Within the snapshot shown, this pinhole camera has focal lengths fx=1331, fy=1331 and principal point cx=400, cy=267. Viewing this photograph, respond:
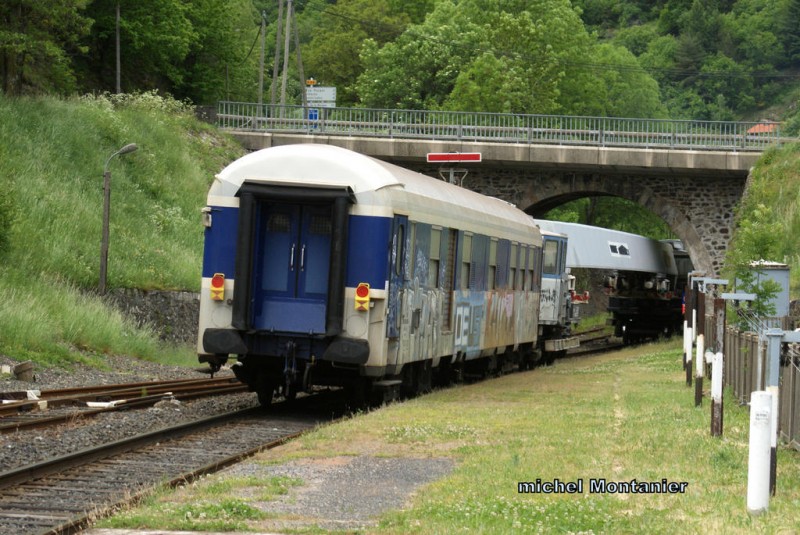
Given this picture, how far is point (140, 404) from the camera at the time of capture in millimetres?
16672

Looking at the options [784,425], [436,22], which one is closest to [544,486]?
[784,425]

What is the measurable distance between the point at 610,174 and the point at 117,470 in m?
39.1

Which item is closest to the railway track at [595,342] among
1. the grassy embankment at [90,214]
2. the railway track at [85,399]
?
the grassy embankment at [90,214]

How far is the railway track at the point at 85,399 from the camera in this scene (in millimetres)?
14345

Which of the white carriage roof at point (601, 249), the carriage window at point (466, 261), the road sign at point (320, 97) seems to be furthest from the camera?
the road sign at point (320, 97)

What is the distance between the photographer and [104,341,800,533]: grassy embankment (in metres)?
8.20

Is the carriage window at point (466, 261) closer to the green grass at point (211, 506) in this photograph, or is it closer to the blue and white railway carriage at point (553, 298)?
the blue and white railway carriage at point (553, 298)

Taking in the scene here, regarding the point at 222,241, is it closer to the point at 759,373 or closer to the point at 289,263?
the point at 289,263

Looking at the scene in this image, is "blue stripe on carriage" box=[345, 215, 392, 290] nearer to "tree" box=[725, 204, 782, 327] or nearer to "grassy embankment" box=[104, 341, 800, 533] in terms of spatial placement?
"grassy embankment" box=[104, 341, 800, 533]

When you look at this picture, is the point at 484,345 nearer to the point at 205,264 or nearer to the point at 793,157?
the point at 205,264

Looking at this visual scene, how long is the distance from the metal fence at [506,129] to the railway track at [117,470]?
32113 mm

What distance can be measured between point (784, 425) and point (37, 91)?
34.9 m

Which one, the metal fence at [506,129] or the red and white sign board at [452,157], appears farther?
the metal fence at [506,129]

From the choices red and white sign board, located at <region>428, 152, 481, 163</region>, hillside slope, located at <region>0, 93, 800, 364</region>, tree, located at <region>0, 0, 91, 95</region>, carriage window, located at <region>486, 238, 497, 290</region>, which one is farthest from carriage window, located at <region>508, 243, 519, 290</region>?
tree, located at <region>0, 0, 91, 95</region>
